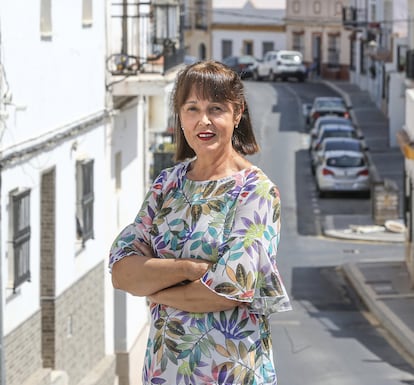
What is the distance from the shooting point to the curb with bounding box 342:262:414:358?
2208 centimetres

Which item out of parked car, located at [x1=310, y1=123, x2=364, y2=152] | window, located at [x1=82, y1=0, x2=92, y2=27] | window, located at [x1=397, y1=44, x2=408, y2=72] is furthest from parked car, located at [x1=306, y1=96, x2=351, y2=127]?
window, located at [x1=82, y1=0, x2=92, y2=27]

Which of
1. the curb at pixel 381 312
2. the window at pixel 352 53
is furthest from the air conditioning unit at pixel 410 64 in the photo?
the window at pixel 352 53

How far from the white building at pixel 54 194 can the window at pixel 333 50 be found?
2475 inches

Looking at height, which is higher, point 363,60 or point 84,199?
point 84,199

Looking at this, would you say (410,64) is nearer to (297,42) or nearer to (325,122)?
(325,122)

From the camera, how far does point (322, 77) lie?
79625 millimetres

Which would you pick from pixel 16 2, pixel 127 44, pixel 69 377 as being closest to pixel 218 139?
pixel 16 2

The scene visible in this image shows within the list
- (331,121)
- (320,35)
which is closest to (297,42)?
(320,35)

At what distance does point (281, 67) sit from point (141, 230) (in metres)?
69.6

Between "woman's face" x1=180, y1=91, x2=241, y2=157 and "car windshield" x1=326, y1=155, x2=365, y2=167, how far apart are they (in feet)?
115

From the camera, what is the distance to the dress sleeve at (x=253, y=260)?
5027 millimetres

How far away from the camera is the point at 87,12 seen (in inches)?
658

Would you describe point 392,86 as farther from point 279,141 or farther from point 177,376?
point 177,376

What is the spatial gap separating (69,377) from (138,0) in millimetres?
7389
